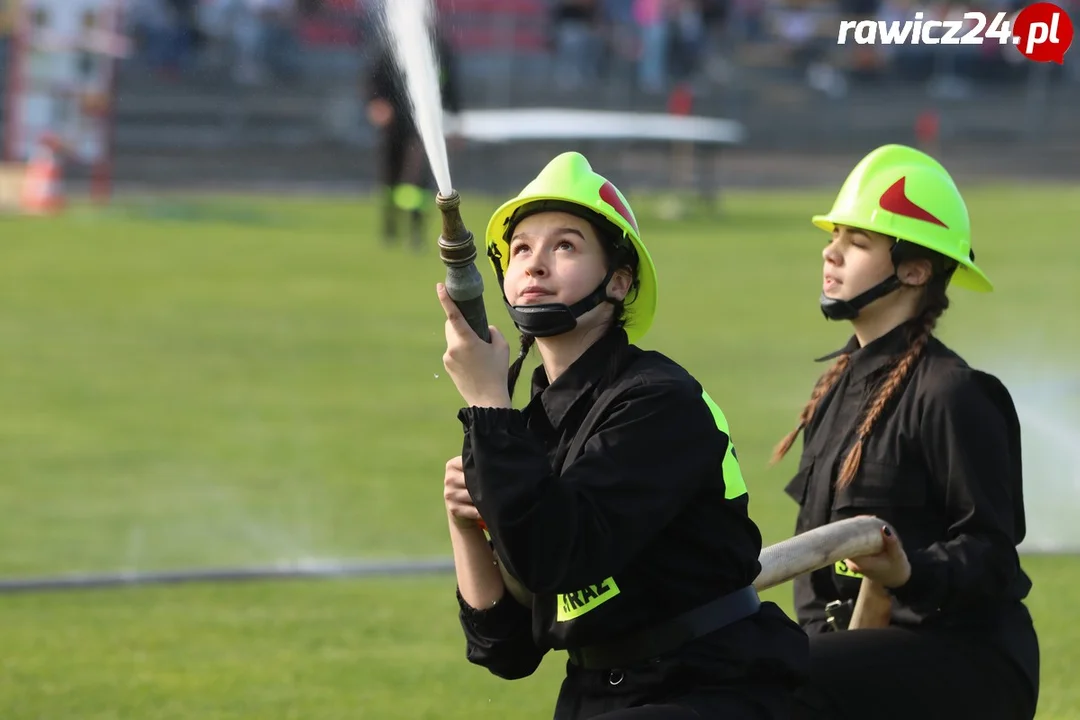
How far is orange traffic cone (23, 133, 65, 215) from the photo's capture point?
2383 cm

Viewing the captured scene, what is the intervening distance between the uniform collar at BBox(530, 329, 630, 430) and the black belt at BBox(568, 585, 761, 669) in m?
0.44

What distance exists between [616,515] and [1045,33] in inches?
182

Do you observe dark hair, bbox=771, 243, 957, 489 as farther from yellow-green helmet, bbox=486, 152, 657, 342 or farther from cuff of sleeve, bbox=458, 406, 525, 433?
cuff of sleeve, bbox=458, 406, 525, 433

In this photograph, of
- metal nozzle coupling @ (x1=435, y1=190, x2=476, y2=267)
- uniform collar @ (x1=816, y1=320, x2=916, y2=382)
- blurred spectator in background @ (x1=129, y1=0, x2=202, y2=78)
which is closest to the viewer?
metal nozzle coupling @ (x1=435, y1=190, x2=476, y2=267)

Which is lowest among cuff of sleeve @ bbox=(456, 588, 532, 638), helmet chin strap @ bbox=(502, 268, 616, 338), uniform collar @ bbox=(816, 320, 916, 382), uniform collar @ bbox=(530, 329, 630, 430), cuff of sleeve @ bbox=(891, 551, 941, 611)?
cuff of sleeve @ bbox=(891, 551, 941, 611)

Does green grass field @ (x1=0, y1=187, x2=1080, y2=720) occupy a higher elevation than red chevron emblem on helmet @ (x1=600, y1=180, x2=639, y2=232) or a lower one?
lower

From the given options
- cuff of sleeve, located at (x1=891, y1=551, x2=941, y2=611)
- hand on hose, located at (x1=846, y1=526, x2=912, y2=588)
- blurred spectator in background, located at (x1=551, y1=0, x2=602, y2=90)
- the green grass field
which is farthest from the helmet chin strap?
blurred spectator in background, located at (x1=551, y1=0, x2=602, y2=90)

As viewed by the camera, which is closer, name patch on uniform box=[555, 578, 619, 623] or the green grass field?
name patch on uniform box=[555, 578, 619, 623]

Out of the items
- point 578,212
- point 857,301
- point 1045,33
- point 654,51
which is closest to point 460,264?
point 578,212

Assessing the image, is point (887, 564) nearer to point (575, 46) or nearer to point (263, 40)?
point (263, 40)

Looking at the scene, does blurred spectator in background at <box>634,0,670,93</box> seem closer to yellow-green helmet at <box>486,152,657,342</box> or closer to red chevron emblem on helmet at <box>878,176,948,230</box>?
red chevron emblem on helmet at <box>878,176,948,230</box>

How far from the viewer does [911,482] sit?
458cm

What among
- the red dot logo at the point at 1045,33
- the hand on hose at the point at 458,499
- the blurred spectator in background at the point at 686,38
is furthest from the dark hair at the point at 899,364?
the blurred spectator in background at the point at 686,38

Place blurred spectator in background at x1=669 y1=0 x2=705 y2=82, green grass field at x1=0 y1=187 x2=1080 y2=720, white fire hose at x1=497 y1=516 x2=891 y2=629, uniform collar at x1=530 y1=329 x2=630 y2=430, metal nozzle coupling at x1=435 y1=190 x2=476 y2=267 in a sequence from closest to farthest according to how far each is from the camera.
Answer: metal nozzle coupling at x1=435 y1=190 x2=476 y2=267, uniform collar at x1=530 y1=329 x2=630 y2=430, white fire hose at x1=497 y1=516 x2=891 y2=629, green grass field at x1=0 y1=187 x2=1080 y2=720, blurred spectator in background at x1=669 y1=0 x2=705 y2=82
